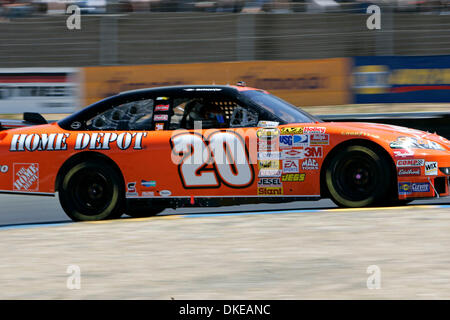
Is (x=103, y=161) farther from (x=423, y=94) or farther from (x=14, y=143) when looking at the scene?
(x=423, y=94)

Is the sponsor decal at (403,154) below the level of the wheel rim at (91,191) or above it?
above

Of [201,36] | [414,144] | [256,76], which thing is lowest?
[414,144]

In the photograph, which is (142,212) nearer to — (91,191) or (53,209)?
(91,191)

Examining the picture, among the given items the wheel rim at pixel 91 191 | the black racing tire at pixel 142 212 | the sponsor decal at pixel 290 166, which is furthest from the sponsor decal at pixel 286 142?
the black racing tire at pixel 142 212

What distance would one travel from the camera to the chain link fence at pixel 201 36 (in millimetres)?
18422

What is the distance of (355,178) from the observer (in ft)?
24.1

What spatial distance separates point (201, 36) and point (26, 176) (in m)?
11.6

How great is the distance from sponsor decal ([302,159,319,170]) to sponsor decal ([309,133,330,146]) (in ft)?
0.55

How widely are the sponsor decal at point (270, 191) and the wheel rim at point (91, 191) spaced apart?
1545 millimetres

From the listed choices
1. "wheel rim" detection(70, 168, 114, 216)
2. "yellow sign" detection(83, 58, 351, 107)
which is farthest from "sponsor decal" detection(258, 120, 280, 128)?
"yellow sign" detection(83, 58, 351, 107)

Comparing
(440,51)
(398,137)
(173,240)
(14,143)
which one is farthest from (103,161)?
(440,51)

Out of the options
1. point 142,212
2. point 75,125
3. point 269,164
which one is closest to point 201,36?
point 142,212

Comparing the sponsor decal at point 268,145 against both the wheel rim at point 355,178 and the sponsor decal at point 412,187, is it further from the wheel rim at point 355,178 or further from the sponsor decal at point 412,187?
the sponsor decal at point 412,187
